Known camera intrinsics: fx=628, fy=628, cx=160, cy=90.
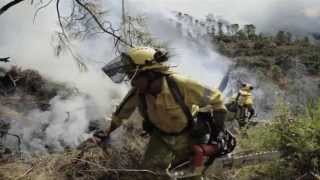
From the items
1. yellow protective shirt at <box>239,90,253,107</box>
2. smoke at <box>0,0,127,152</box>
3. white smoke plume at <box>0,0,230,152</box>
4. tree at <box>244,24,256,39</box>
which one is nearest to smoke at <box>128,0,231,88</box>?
white smoke plume at <box>0,0,230,152</box>

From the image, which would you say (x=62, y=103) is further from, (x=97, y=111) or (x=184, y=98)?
(x=184, y=98)

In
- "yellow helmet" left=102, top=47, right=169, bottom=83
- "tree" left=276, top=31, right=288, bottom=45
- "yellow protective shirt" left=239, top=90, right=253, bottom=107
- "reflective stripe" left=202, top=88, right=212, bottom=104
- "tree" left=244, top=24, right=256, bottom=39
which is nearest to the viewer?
"yellow helmet" left=102, top=47, right=169, bottom=83

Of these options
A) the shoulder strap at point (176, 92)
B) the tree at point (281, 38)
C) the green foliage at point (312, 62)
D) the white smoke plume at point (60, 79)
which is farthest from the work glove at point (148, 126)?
the tree at point (281, 38)

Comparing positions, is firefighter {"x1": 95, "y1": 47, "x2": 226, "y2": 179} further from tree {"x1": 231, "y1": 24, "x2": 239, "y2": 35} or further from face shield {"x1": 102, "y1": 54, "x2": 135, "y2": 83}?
tree {"x1": 231, "y1": 24, "x2": 239, "y2": 35}

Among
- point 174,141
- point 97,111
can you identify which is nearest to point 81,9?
point 174,141

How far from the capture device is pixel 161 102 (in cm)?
514

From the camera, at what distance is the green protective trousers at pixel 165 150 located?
5426 mm

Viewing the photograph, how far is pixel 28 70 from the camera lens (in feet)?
72.9

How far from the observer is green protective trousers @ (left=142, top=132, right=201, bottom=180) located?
5.43 metres

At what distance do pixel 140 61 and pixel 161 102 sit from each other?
393 mm

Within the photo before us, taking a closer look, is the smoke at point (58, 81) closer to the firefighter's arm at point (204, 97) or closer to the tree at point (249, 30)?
the firefighter's arm at point (204, 97)

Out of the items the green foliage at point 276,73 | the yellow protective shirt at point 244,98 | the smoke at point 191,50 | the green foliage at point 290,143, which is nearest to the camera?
the green foliage at point 290,143

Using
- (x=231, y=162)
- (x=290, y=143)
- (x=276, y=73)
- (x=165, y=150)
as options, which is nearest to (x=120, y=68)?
(x=165, y=150)

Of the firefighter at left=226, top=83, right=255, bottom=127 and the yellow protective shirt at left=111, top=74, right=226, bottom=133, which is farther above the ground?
the yellow protective shirt at left=111, top=74, right=226, bottom=133
